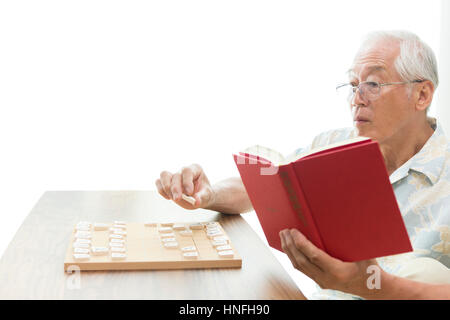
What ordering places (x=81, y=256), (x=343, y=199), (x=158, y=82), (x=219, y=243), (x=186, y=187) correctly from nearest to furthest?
1. (x=343, y=199)
2. (x=81, y=256)
3. (x=219, y=243)
4. (x=186, y=187)
5. (x=158, y=82)

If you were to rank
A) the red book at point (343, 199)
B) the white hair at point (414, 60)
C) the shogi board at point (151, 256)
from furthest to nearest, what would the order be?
the white hair at point (414, 60), the shogi board at point (151, 256), the red book at point (343, 199)

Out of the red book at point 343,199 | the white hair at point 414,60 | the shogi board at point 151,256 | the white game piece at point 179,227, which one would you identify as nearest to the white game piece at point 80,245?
the shogi board at point 151,256

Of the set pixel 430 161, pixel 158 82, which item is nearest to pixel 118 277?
pixel 430 161

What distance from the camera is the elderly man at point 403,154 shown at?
3.79 feet

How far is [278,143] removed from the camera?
2.90 meters

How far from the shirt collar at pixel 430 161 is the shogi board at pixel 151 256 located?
1.67 ft

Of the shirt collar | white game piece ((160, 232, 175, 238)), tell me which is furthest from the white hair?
white game piece ((160, 232, 175, 238))

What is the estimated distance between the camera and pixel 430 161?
4.29 ft

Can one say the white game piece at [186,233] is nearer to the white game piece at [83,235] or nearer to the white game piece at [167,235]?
the white game piece at [167,235]

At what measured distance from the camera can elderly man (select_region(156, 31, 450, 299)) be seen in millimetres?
1154

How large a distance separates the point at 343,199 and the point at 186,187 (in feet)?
1.79

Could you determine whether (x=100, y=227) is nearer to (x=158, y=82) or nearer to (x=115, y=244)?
(x=115, y=244)

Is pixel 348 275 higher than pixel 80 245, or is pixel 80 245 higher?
pixel 80 245
